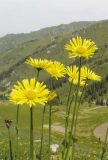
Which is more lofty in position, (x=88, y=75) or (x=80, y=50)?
(x=80, y=50)

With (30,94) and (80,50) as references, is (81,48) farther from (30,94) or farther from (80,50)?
(30,94)

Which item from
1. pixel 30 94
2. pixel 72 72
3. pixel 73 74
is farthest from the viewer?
pixel 72 72

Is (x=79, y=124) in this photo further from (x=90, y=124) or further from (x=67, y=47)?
(x=67, y=47)

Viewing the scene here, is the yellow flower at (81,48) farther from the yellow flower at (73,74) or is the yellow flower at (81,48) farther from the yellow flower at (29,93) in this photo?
the yellow flower at (29,93)

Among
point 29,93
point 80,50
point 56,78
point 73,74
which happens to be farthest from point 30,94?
point 73,74

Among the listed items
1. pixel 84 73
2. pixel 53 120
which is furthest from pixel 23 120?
pixel 84 73

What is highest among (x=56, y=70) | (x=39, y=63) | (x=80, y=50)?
(x=80, y=50)
